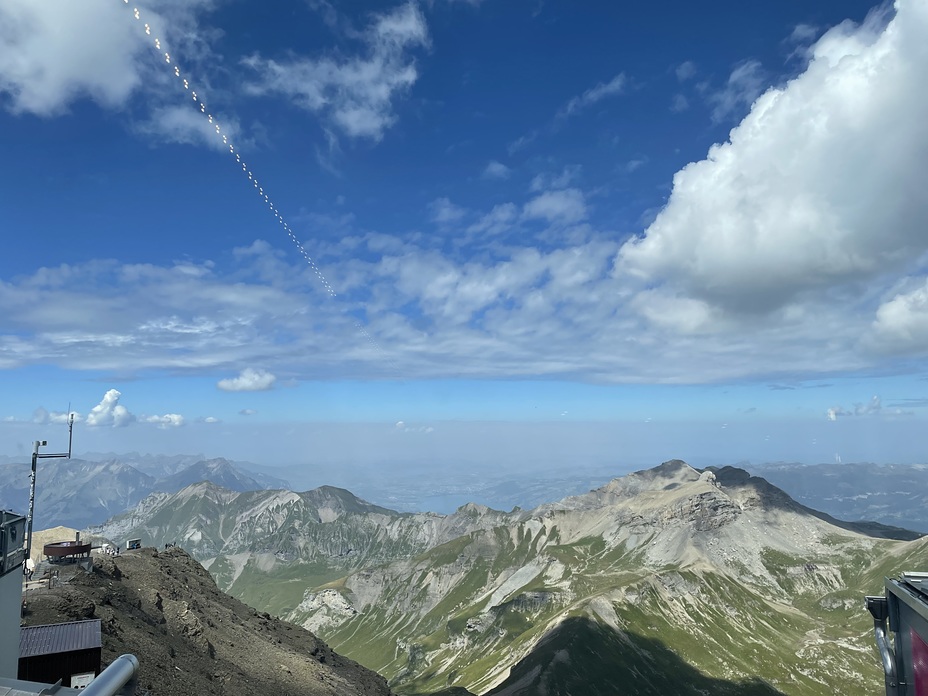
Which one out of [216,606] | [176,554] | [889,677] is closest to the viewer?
[889,677]

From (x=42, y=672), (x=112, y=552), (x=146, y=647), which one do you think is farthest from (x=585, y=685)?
(x=42, y=672)

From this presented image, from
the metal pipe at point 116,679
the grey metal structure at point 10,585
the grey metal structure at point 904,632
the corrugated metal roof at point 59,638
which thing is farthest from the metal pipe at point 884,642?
the corrugated metal roof at point 59,638

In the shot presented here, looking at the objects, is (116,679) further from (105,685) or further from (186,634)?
(186,634)

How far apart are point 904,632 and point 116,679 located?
129 feet

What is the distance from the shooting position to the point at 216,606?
300 ft

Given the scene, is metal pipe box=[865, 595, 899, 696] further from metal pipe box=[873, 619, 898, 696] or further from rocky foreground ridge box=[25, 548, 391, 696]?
rocky foreground ridge box=[25, 548, 391, 696]

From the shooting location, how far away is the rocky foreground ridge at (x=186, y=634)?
53.8 metres

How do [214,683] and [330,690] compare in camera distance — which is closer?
[214,683]

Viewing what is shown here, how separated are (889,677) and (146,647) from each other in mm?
65379

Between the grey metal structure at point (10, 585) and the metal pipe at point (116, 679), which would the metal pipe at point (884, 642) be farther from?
the grey metal structure at point (10, 585)

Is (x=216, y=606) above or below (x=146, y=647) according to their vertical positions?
below

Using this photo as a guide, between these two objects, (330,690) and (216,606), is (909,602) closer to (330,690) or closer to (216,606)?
(330,690)

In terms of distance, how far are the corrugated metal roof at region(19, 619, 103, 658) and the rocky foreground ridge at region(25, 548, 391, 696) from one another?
6.40 metres

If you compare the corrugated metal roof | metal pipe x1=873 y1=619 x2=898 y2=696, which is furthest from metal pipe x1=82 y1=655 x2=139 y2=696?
metal pipe x1=873 y1=619 x2=898 y2=696
